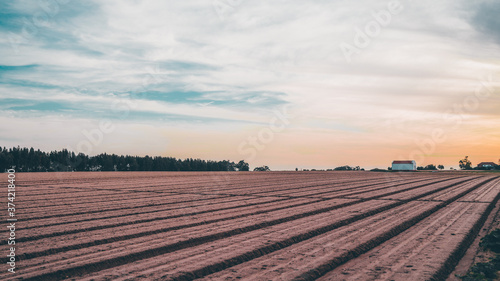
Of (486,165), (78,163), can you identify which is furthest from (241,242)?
(486,165)

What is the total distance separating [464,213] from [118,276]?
11700 mm

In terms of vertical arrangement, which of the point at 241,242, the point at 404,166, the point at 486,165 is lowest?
the point at 241,242

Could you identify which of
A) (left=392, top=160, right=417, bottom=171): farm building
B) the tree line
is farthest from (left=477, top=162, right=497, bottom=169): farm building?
the tree line

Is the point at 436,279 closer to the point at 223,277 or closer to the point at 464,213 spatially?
the point at 223,277

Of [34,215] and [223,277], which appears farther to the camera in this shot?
[34,215]

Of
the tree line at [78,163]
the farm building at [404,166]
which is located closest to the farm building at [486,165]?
the farm building at [404,166]

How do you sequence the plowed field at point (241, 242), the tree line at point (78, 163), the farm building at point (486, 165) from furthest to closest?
the farm building at point (486, 165)
the tree line at point (78, 163)
the plowed field at point (241, 242)

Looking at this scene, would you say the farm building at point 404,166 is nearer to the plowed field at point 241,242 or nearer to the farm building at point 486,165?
the farm building at point 486,165

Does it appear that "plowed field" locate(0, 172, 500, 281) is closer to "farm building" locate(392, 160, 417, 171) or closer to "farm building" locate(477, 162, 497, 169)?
"farm building" locate(392, 160, 417, 171)

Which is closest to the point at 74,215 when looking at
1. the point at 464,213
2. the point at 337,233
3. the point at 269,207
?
the point at 269,207

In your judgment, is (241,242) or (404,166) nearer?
(241,242)

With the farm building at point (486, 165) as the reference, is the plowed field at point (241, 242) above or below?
below

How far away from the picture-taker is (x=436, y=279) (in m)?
5.96

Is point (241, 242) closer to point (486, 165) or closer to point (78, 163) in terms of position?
point (78, 163)
